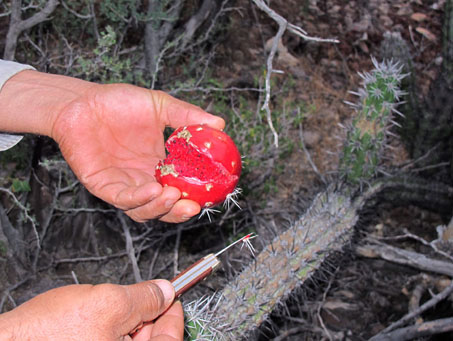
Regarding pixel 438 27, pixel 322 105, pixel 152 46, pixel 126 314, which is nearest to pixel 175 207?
pixel 126 314

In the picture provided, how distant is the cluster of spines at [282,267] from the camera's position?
2045 mm

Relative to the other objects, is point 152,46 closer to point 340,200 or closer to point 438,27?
point 340,200

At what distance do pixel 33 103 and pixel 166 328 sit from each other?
3.74ft

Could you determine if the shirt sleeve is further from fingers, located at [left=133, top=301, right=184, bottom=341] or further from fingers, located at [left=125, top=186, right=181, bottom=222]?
fingers, located at [left=133, top=301, right=184, bottom=341]

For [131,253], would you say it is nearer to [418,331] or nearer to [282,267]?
[282,267]

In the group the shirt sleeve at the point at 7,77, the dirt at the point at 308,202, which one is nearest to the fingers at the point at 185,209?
the shirt sleeve at the point at 7,77

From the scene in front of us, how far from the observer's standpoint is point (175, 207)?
1679 millimetres

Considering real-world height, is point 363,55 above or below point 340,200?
above

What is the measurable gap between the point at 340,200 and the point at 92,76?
1.78 meters

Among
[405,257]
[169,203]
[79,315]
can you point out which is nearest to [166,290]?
[79,315]

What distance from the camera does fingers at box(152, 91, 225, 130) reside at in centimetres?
185

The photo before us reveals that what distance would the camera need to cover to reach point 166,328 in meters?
1.31

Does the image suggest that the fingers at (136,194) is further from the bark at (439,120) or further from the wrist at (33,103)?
the bark at (439,120)

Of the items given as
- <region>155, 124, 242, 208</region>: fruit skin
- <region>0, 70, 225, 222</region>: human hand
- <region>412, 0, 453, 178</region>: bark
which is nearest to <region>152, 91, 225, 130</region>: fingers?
<region>0, 70, 225, 222</region>: human hand
